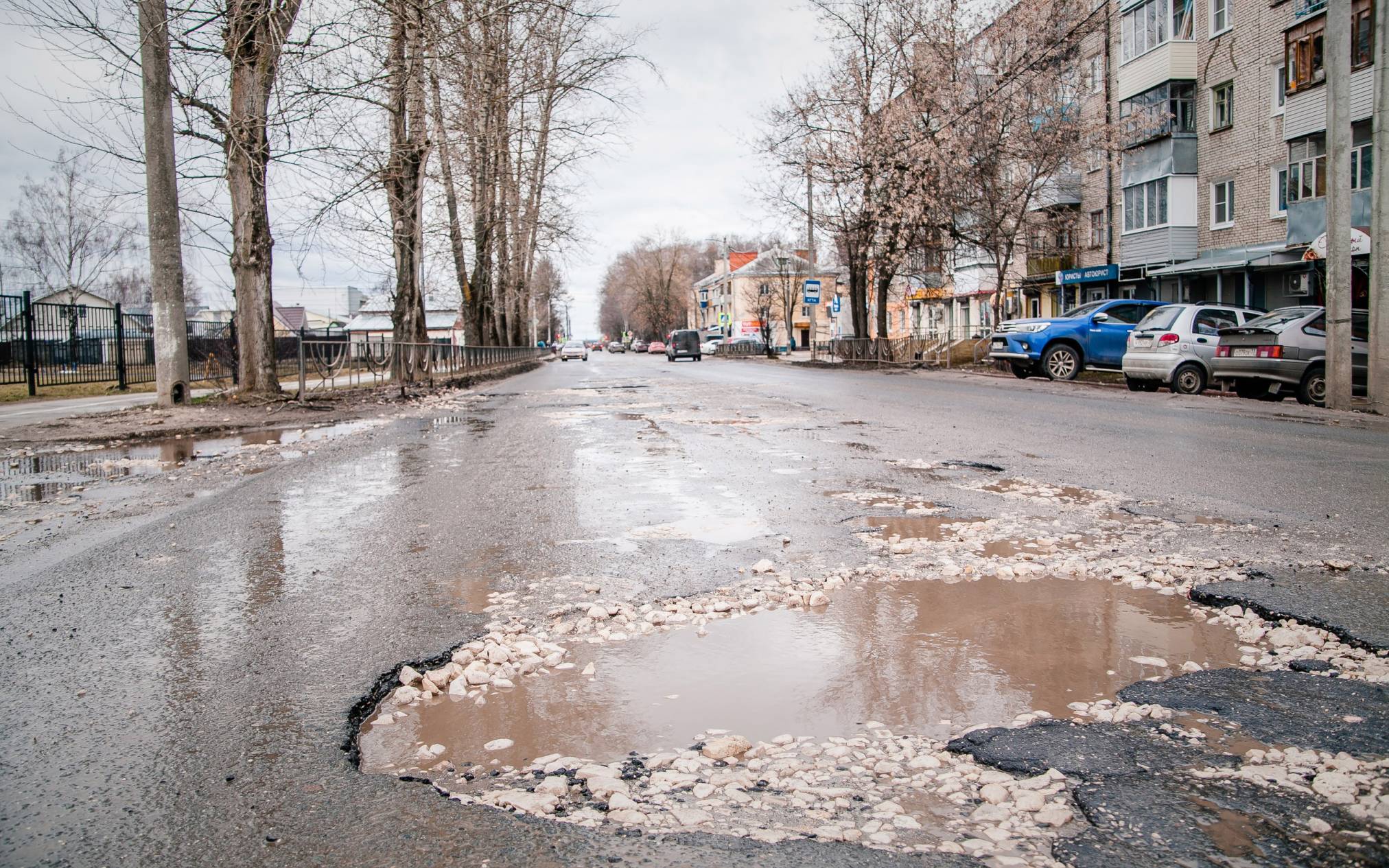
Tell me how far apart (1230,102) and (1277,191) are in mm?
4260

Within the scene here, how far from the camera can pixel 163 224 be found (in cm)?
1359

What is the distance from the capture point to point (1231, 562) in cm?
469

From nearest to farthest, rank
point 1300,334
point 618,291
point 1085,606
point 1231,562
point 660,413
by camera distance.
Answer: point 1085,606, point 1231,562, point 660,413, point 1300,334, point 618,291

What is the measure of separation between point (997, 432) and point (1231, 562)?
6085 millimetres

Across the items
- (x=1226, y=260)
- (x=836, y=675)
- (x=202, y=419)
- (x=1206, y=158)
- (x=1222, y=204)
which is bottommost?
(x=836, y=675)

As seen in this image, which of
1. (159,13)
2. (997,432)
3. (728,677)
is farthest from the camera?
(159,13)

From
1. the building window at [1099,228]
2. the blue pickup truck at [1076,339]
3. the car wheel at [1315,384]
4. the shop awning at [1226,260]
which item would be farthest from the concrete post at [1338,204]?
the building window at [1099,228]

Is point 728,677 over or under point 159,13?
under

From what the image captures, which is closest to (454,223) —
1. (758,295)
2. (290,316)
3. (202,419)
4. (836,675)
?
(202,419)

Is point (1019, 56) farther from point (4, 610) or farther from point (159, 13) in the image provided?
point (4, 610)

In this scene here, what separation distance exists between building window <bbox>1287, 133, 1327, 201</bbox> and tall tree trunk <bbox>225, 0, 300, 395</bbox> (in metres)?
25.6

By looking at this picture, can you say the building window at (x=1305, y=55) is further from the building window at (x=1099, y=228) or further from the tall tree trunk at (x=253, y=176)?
the tall tree trunk at (x=253, y=176)

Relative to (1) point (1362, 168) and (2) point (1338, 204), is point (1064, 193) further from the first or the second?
(2) point (1338, 204)

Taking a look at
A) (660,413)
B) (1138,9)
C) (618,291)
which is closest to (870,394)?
(660,413)
